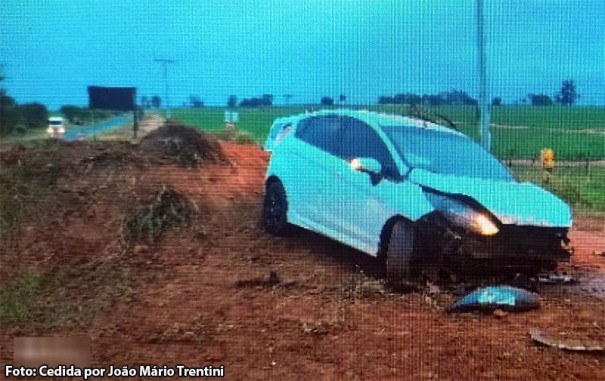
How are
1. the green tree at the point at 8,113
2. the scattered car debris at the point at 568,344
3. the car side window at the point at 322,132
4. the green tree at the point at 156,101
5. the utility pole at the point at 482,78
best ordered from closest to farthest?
1. the scattered car debris at the point at 568,344
2. the utility pole at the point at 482,78
3. the car side window at the point at 322,132
4. the green tree at the point at 156,101
5. the green tree at the point at 8,113

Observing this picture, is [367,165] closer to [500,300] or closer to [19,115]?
[500,300]

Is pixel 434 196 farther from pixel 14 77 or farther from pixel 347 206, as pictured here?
pixel 14 77

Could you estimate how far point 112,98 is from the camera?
10.4 ft

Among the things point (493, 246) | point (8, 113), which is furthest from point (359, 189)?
point (8, 113)

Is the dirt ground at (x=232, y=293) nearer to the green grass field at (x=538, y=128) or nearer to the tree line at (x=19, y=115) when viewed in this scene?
the tree line at (x=19, y=115)

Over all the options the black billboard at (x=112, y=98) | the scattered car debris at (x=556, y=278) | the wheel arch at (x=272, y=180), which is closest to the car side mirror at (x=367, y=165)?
the wheel arch at (x=272, y=180)

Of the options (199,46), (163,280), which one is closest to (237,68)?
(199,46)

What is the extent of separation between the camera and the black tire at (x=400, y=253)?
293cm

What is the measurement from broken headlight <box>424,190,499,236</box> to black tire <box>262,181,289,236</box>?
70 centimetres

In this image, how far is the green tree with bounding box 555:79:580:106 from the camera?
2889 millimetres

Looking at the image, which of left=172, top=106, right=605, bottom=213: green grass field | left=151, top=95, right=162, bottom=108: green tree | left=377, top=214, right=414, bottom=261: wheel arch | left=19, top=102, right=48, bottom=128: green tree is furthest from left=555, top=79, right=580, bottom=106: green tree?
left=19, top=102, right=48, bottom=128: green tree

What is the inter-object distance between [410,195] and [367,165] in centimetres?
24

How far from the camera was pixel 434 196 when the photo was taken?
2.88 metres

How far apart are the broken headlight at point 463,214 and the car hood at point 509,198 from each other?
0.04 meters
